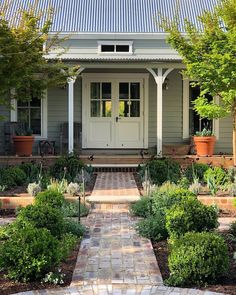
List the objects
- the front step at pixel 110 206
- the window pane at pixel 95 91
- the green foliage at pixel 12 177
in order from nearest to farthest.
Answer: the front step at pixel 110 206
the green foliage at pixel 12 177
the window pane at pixel 95 91

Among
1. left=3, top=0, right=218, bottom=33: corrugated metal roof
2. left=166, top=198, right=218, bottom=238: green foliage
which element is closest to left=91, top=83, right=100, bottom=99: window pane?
left=3, top=0, right=218, bottom=33: corrugated metal roof

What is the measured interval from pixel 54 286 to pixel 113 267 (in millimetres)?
789

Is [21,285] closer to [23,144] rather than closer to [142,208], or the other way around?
[142,208]

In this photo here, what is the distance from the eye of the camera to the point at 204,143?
13.6 meters

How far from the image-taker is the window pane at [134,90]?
15227 millimetres

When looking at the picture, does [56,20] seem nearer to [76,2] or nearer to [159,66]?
[76,2]

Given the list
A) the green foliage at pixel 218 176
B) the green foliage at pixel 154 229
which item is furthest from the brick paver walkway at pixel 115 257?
the green foliage at pixel 218 176

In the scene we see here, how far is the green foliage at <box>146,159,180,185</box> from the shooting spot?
Answer: 411 inches

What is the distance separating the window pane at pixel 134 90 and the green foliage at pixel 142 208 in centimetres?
754

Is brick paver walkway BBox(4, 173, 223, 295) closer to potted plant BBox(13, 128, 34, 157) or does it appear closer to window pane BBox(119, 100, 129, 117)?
potted plant BBox(13, 128, 34, 157)

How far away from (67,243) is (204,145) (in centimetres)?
830

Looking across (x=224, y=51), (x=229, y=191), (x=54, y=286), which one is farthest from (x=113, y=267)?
(x=224, y=51)

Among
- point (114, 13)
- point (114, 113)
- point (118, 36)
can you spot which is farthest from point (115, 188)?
point (114, 13)

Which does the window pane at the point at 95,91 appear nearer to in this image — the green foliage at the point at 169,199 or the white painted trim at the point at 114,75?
the white painted trim at the point at 114,75
